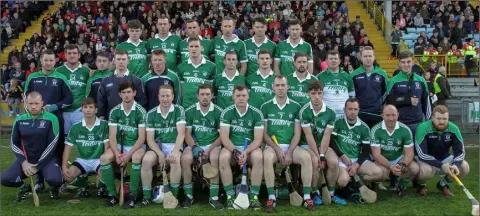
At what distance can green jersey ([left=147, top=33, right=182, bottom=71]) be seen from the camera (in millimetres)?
9031

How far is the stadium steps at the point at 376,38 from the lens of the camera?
20000 mm

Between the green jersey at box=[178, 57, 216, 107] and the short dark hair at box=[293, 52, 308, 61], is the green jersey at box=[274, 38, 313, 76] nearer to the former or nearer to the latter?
the short dark hair at box=[293, 52, 308, 61]

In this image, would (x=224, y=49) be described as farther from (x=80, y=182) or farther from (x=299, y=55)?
(x=80, y=182)

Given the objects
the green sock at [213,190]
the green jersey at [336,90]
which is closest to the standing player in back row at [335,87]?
the green jersey at [336,90]

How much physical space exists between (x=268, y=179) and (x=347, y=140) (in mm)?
1252

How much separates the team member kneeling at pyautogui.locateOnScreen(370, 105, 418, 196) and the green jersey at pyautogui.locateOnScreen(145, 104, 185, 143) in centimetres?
256

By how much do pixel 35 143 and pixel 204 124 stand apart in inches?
88.3

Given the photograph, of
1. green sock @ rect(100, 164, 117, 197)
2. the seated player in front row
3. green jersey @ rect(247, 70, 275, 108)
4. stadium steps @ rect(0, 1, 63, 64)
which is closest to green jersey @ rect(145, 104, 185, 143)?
green sock @ rect(100, 164, 117, 197)

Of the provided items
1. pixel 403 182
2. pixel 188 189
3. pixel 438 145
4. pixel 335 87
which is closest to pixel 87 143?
pixel 188 189

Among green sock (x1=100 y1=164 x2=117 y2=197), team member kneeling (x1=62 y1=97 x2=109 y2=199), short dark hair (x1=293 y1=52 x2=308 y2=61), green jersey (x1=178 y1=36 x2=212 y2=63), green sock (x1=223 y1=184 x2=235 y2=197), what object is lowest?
green sock (x1=223 y1=184 x2=235 y2=197)

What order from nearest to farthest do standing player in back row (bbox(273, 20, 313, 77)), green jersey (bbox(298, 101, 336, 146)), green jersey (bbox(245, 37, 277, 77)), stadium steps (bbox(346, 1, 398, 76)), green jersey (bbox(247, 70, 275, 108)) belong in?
green jersey (bbox(298, 101, 336, 146)), green jersey (bbox(247, 70, 275, 108)), standing player in back row (bbox(273, 20, 313, 77)), green jersey (bbox(245, 37, 277, 77)), stadium steps (bbox(346, 1, 398, 76))

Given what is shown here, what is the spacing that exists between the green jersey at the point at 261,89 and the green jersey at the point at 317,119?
71 centimetres

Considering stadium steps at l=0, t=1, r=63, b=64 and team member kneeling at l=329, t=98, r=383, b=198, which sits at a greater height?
stadium steps at l=0, t=1, r=63, b=64

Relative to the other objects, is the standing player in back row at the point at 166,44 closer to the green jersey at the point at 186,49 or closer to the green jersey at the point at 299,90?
the green jersey at the point at 186,49
